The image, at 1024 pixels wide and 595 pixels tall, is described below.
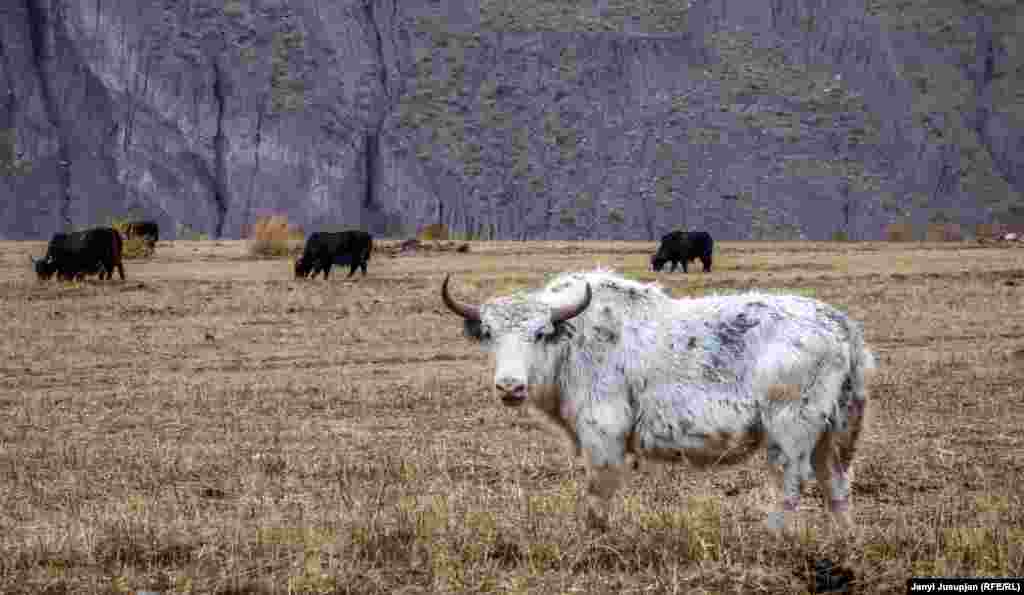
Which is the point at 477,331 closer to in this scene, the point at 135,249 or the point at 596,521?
the point at 596,521

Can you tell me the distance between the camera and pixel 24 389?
1466cm

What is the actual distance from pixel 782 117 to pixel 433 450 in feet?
232

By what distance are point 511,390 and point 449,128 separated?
70163 millimetres

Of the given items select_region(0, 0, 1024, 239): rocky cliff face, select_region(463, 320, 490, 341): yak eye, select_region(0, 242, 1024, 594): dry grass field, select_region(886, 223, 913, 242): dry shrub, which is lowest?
select_region(0, 242, 1024, 594): dry grass field

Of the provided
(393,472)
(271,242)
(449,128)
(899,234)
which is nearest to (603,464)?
(393,472)

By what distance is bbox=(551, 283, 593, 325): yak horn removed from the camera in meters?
7.04

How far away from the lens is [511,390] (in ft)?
21.8

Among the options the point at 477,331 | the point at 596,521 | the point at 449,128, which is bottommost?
the point at 596,521

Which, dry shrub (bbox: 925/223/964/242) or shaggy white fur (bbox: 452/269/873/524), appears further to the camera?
dry shrub (bbox: 925/223/964/242)

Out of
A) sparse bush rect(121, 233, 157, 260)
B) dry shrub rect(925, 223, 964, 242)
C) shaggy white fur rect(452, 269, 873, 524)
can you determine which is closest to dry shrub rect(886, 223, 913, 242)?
dry shrub rect(925, 223, 964, 242)

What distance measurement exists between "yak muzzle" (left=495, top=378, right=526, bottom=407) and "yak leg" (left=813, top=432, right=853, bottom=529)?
1668 millimetres

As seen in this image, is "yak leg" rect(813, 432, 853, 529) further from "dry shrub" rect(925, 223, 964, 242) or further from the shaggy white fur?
"dry shrub" rect(925, 223, 964, 242)

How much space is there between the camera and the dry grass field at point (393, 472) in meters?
5.85

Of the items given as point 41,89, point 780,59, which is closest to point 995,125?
point 780,59
